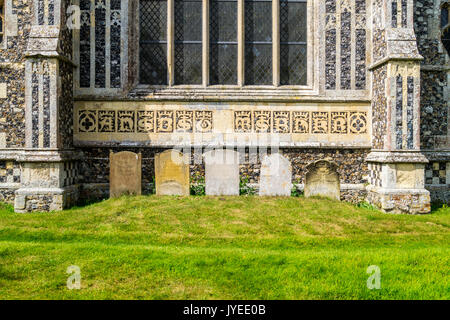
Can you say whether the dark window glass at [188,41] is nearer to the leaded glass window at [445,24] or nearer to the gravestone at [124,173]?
the gravestone at [124,173]

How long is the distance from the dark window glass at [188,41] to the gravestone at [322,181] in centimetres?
376

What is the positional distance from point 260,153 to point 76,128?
462 cm

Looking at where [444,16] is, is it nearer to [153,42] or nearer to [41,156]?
[153,42]

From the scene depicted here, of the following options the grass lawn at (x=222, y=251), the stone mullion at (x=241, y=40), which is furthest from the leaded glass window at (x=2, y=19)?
the stone mullion at (x=241, y=40)

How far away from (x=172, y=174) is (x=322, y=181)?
11.8 feet

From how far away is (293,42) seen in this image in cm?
919

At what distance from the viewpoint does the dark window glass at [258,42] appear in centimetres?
916

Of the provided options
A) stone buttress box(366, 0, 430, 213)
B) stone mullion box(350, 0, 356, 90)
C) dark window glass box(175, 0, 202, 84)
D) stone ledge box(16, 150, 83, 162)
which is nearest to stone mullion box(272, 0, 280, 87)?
stone mullion box(350, 0, 356, 90)

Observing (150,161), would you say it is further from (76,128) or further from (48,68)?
(48,68)

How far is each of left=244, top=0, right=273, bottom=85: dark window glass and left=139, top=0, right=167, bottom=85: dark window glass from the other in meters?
2.20

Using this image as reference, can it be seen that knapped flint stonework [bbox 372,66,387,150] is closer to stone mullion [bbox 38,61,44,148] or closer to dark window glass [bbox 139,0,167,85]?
dark window glass [bbox 139,0,167,85]

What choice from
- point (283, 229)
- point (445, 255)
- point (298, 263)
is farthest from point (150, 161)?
point (445, 255)

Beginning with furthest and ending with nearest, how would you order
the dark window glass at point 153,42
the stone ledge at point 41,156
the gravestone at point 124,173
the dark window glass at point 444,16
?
1. the dark window glass at point 153,42
2. the dark window glass at point 444,16
3. the gravestone at point 124,173
4. the stone ledge at point 41,156
